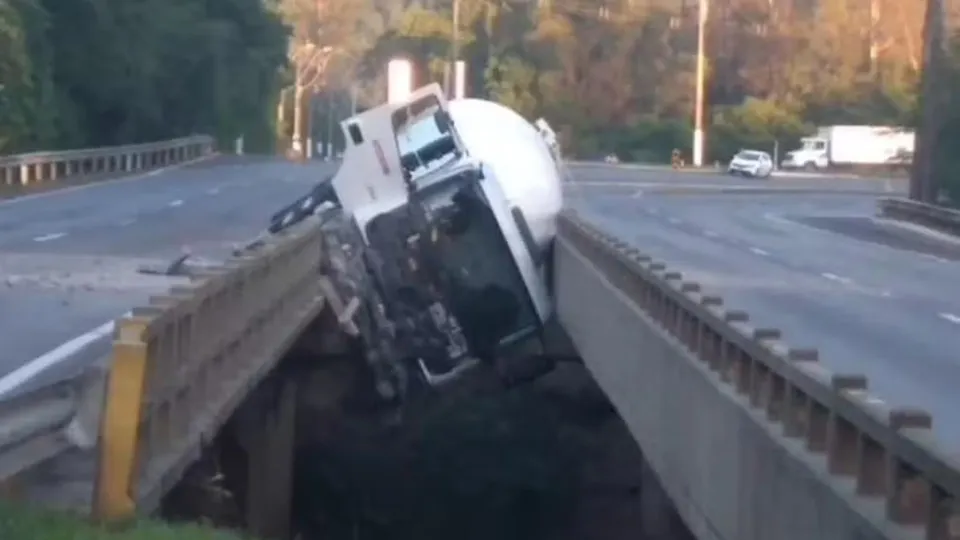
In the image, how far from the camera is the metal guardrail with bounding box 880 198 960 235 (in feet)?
162

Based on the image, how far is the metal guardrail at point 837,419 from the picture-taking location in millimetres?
7816

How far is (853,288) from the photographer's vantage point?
114 feet

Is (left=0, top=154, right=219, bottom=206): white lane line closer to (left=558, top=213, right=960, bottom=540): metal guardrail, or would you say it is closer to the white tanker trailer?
the white tanker trailer

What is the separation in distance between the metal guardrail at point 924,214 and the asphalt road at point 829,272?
0.40 metres

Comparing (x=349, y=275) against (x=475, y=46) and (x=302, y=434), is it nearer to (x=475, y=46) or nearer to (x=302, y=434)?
(x=302, y=434)

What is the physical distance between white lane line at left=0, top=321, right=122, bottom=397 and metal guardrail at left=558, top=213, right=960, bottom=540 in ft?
15.5

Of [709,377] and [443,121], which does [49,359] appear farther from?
[443,121]

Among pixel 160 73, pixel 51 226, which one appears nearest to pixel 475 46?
pixel 160 73

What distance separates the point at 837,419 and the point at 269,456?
46.8 ft

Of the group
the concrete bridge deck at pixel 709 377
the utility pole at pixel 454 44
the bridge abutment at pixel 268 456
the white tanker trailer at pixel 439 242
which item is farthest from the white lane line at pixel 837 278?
the utility pole at pixel 454 44

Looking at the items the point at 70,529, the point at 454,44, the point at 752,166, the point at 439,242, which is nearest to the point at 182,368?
the point at 70,529

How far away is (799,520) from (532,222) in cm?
1989

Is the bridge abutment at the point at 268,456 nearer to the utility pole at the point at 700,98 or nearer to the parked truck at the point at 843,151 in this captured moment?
the utility pole at the point at 700,98

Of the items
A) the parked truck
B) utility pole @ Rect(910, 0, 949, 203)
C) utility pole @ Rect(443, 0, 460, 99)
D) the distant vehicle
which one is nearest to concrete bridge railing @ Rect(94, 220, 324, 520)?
utility pole @ Rect(910, 0, 949, 203)
